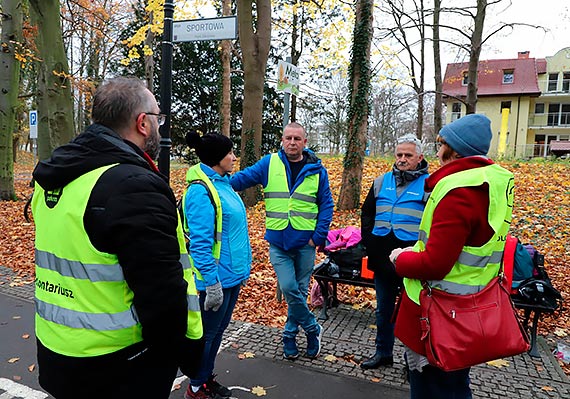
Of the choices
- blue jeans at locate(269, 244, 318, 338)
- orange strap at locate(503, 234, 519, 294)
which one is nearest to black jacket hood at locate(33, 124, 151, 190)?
blue jeans at locate(269, 244, 318, 338)

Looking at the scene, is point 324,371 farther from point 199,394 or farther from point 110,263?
point 110,263

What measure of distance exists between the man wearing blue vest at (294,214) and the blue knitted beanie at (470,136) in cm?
169

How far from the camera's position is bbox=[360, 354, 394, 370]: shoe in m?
3.85

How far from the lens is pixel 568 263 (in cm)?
668

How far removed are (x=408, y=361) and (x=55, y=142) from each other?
10682mm

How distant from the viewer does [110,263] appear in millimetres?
1577

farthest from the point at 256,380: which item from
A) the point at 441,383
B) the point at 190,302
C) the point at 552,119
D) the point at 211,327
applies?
the point at 552,119

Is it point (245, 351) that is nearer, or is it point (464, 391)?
point (464, 391)

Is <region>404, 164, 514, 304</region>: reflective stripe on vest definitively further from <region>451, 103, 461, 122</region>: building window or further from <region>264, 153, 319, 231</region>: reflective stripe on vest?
<region>451, 103, 461, 122</region>: building window

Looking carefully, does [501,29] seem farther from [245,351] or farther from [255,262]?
[245,351]

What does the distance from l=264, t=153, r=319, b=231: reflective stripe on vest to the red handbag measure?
172 cm

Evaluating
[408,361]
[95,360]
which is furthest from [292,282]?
[95,360]

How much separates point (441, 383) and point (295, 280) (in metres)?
1.77

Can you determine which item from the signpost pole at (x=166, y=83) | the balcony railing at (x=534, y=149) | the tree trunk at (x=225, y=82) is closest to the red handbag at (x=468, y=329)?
the signpost pole at (x=166, y=83)
